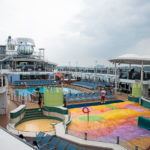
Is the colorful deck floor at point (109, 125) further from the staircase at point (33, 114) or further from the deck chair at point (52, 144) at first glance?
the staircase at point (33, 114)

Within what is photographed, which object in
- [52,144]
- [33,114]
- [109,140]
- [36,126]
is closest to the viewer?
[52,144]

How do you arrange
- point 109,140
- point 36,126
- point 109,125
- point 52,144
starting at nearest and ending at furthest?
point 52,144 → point 109,140 → point 109,125 → point 36,126

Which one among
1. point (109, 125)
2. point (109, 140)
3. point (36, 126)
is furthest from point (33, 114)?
point (109, 140)

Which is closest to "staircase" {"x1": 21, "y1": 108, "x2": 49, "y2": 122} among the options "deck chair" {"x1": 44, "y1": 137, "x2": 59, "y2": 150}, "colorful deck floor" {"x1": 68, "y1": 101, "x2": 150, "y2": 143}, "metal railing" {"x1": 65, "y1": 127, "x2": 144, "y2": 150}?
A: "colorful deck floor" {"x1": 68, "y1": 101, "x2": 150, "y2": 143}

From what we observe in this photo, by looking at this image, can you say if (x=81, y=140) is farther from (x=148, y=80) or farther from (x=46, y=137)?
(x=148, y=80)

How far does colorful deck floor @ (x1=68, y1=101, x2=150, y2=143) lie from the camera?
7.72 m

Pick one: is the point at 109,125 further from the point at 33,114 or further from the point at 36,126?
the point at 33,114

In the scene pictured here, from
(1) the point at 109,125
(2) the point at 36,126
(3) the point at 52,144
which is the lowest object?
(2) the point at 36,126

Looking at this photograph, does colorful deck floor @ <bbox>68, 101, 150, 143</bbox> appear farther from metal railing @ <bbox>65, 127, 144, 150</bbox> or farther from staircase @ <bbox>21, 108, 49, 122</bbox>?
staircase @ <bbox>21, 108, 49, 122</bbox>

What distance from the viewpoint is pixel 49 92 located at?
1178 cm

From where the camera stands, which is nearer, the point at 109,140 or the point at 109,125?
the point at 109,140

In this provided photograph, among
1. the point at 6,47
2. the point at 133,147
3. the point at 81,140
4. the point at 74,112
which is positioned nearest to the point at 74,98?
the point at 74,112

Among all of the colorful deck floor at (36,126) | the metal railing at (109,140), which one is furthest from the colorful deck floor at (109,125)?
the colorful deck floor at (36,126)

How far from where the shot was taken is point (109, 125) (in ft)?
30.9
